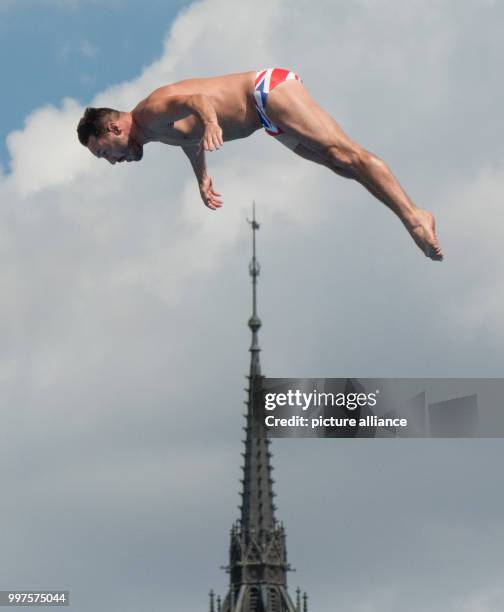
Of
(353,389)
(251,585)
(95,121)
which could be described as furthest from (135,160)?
(251,585)

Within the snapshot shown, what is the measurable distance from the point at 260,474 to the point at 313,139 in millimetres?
148425

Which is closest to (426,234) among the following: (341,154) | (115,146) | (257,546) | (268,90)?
(341,154)

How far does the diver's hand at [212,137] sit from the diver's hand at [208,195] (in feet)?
6.53

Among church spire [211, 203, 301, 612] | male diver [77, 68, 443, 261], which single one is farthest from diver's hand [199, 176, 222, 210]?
church spire [211, 203, 301, 612]

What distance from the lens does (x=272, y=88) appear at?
29.1 meters

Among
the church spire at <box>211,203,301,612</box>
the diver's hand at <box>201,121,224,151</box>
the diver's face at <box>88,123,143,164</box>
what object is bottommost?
the diver's hand at <box>201,121,224,151</box>

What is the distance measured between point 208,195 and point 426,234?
13.3 feet

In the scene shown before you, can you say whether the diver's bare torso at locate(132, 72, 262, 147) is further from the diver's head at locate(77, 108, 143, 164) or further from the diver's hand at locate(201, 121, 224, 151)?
the diver's hand at locate(201, 121, 224, 151)

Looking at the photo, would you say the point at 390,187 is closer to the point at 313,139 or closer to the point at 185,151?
the point at 313,139

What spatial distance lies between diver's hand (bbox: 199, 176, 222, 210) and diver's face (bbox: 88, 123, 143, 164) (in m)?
1.15

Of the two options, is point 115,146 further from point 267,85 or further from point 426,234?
point 426,234

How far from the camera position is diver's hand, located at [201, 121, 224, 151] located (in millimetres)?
27141

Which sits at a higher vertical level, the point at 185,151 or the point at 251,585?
the point at 251,585

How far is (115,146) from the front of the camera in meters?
30.1
